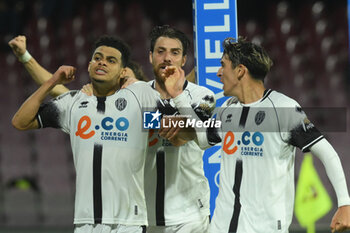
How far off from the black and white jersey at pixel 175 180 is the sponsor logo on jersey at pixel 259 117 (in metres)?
0.61

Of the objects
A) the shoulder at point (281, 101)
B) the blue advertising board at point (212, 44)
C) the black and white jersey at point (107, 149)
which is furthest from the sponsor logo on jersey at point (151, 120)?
the blue advertising board at point (212, 44)

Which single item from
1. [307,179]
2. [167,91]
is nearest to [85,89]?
[167,91]

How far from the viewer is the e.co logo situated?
3756 millimetres

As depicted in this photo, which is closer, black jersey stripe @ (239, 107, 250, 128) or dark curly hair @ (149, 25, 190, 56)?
black jersey stripe @ (239, 107, 250, 128)

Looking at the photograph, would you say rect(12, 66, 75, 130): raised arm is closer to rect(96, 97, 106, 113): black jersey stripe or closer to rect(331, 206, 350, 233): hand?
rect(96, 97, 106, 113): black jersey stripe

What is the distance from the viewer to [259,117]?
3.43 m

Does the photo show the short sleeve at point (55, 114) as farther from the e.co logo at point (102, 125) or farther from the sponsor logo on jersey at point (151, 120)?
the sponsor logo on jersey at point (151, 120)

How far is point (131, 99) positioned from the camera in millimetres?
3830

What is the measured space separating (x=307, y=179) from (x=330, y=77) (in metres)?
3.89

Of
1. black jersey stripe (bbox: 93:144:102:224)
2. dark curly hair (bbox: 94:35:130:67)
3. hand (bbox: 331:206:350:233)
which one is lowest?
hand (bbox: 331:206:350:233)

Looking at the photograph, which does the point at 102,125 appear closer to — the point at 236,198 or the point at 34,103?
→ the point at 34,103

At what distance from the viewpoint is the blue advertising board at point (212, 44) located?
14.9ft

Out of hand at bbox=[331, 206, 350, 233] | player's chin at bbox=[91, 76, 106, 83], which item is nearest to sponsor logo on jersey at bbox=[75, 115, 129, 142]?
player's chin at bbox=[91, 76, 106, 83]

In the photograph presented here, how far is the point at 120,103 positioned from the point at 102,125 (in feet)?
0.56
